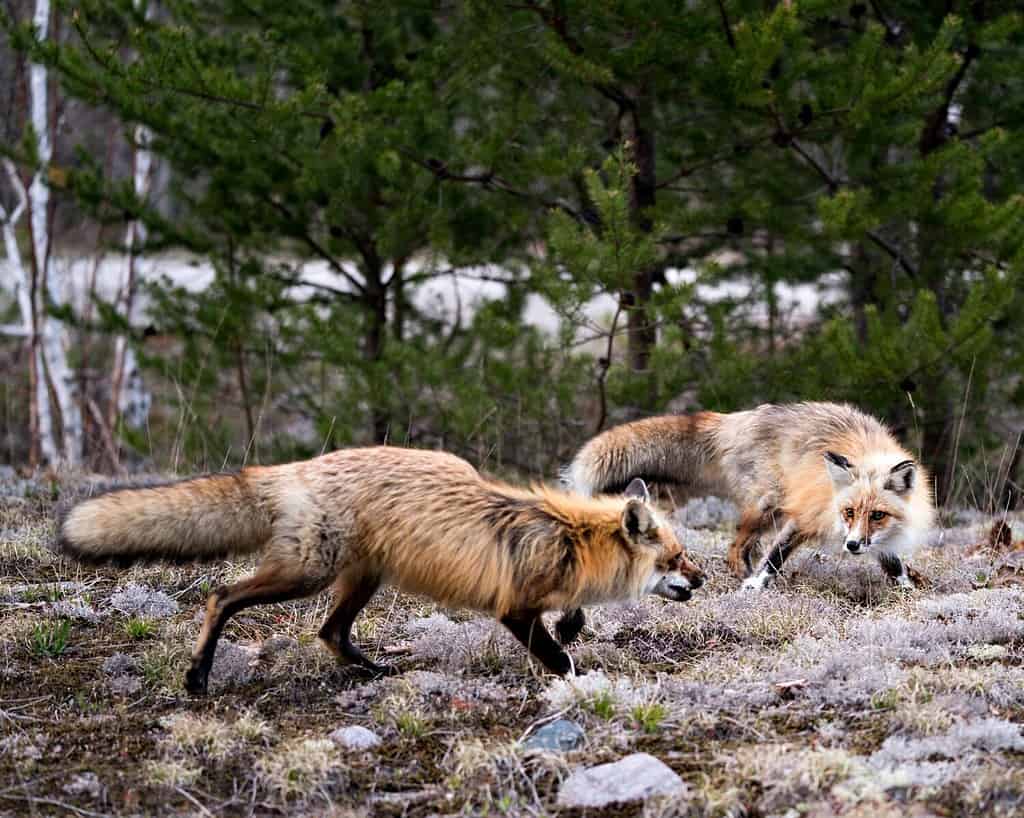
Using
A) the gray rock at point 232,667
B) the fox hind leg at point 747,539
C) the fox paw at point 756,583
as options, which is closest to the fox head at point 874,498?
the fox paw at point 756,583

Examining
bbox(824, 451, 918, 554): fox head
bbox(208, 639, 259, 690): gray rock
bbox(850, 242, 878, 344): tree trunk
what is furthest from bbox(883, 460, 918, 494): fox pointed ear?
bbox(850, 242, 878, 344): tree trunk

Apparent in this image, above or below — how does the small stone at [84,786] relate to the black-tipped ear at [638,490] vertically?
below

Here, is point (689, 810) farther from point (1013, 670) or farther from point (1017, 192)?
point (1017, 192)

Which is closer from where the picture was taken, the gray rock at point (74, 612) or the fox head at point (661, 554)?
the fox head at point (661, 554)

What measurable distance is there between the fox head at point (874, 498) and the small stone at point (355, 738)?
3.36m

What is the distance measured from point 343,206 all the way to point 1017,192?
22.5 ft

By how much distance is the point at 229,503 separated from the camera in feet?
16.9

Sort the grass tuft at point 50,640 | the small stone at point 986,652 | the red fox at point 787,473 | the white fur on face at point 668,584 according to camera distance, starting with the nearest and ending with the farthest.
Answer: the small stone at point 986,652
the white fur on face at point 668,584
the grass tuft at point 50,640
the red fox at point 787,473

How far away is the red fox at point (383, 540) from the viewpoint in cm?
502

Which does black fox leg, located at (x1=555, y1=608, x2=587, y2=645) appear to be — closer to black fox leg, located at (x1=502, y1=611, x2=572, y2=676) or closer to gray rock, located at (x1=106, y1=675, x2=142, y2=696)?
black fox leg, located at (x1=502, y1=611, x2=572, y2=676)

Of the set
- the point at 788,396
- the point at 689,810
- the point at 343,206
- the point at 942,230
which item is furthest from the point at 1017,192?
the point at 689,810

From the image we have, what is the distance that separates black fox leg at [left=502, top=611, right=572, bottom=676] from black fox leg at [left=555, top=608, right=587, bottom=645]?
1.17ft

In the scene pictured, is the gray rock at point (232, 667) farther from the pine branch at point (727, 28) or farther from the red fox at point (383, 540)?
the pine branch at point (727, 28)

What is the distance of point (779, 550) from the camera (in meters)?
7.20
